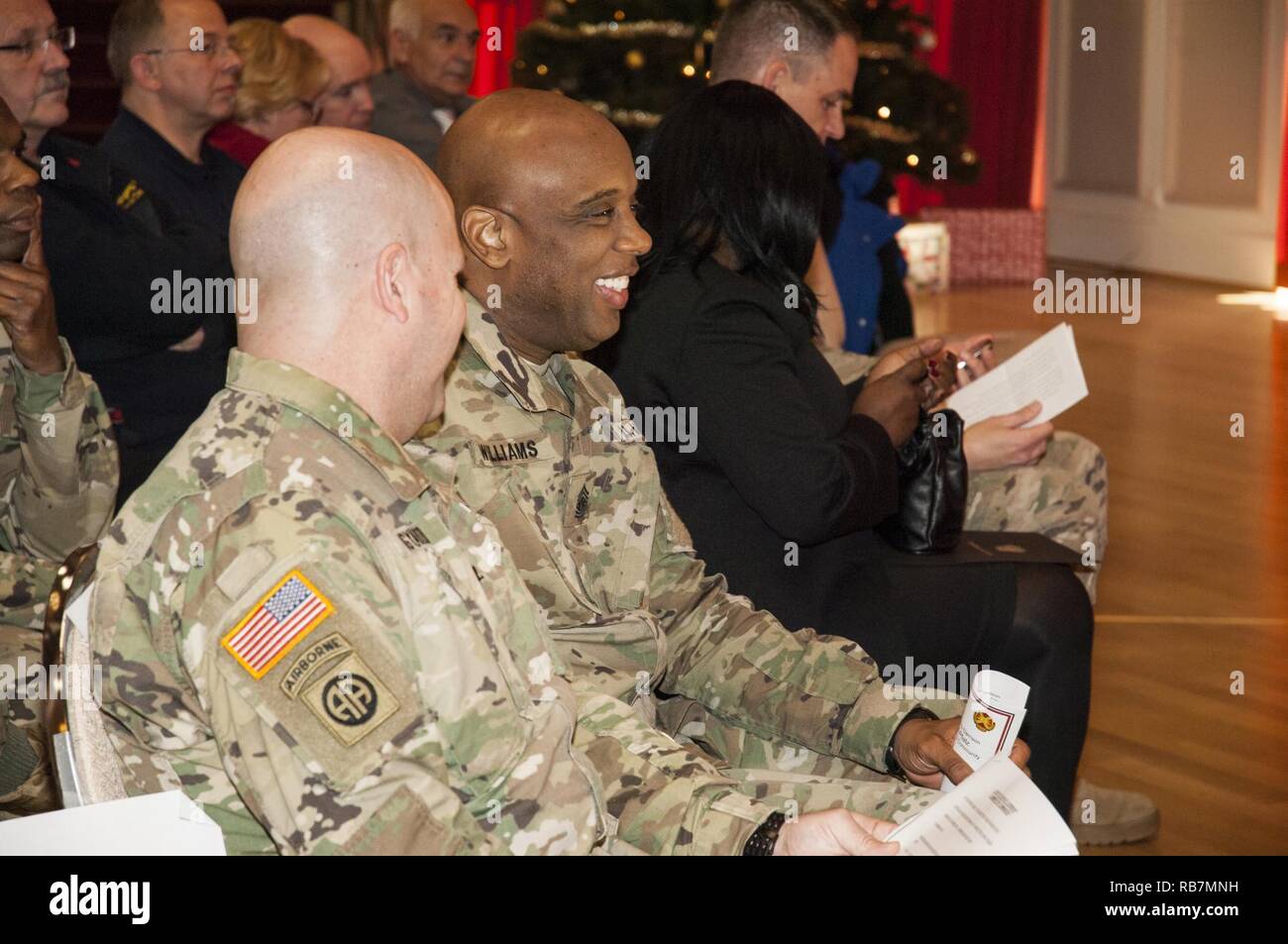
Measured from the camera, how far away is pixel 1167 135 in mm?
9883

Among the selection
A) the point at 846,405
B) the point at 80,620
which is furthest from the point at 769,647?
the point at 80,620

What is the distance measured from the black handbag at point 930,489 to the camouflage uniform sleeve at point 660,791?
93 centimetres

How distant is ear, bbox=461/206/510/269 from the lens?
1930mm

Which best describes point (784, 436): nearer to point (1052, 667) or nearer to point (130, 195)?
point (1052, 667)

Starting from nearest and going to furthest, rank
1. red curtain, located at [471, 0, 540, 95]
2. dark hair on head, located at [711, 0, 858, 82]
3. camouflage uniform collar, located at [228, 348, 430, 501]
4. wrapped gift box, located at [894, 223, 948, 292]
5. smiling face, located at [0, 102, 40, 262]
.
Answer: camouflage uniform collar, located at [228, 348, 430, 501], smiling face, located at [0, 102, 40, 262], dark hair on head, located at [711, 0, 858, 82], wrapped gift box, located at [894, 223, 948, 292], red curtain, located at [471, 0, 540, 95]

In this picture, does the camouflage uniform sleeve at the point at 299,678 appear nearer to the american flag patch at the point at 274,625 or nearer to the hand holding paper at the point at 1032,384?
the american flag patch at the point at 274,625

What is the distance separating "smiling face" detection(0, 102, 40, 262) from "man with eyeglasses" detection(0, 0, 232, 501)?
55 cm

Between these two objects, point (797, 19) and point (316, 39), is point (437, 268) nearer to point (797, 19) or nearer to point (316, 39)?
point (797, 19)

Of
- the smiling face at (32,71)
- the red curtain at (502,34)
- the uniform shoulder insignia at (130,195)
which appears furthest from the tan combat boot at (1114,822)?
the red curtain at (502,34)

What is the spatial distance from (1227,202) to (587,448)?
867 centimetres

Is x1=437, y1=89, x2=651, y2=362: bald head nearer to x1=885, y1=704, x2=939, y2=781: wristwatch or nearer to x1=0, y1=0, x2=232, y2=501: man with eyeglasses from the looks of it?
x1=885, y1=704, x2=939, y2=781: wristwatch

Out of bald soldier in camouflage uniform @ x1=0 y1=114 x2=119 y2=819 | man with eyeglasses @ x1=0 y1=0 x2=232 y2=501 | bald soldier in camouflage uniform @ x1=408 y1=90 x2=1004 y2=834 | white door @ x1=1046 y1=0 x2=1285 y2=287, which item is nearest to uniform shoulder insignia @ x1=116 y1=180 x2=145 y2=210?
man with eyeglasses @ x1=0 y1=0 x2=232 y2=501

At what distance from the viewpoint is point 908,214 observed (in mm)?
10727

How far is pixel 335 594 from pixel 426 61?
445 centimetres
